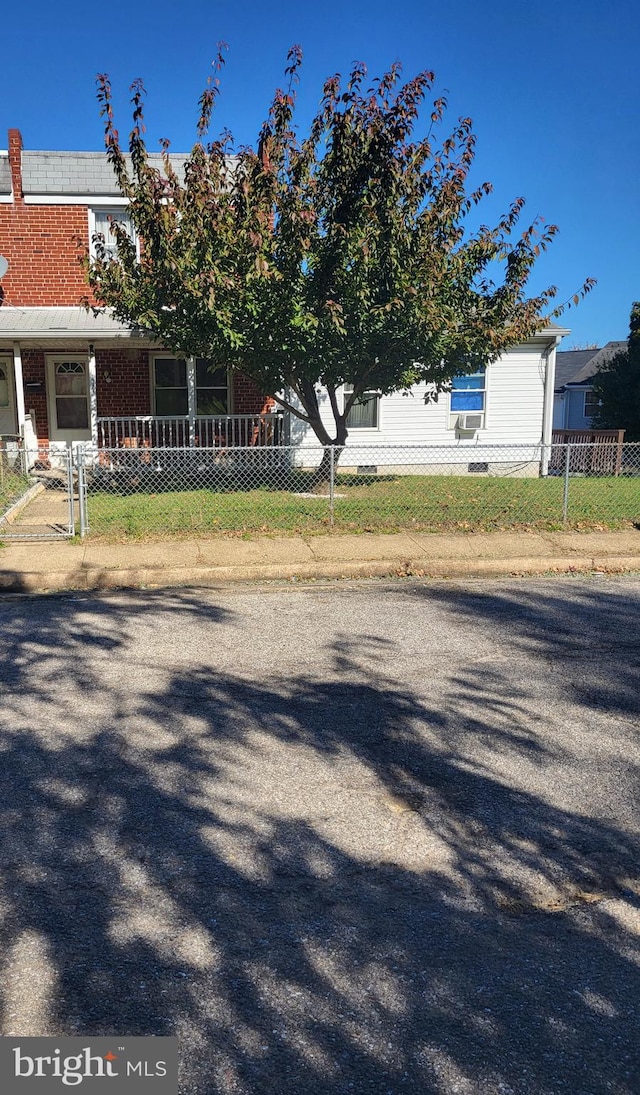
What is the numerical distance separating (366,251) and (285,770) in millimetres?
9761

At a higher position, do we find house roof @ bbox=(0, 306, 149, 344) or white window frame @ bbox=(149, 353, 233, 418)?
house roof @ bbox=(0, 306, 149, 344)

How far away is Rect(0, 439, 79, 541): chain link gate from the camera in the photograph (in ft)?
35.4

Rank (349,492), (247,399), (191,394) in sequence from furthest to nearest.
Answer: (247,399)
(191,394)
(349,492)

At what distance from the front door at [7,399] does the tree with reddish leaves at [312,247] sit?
564 cm

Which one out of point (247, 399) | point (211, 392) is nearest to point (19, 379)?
point (211, 392)

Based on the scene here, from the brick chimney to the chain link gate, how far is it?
218 inches

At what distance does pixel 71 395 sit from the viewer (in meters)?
18.8

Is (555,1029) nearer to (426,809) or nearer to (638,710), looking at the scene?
(426,809)

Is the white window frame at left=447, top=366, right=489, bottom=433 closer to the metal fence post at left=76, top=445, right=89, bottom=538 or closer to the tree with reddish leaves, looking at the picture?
the tree with reddish leaves

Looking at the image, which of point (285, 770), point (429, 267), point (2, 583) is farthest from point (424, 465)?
point (285, 770)

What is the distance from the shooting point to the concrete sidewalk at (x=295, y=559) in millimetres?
9344

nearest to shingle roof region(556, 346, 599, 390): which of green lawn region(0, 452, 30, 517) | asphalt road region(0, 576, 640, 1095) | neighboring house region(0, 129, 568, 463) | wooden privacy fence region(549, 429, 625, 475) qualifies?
wooden privacy fence region(549, 429, 625, 475)

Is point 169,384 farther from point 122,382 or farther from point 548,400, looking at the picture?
point 548,400

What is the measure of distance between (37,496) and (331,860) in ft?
40.2
